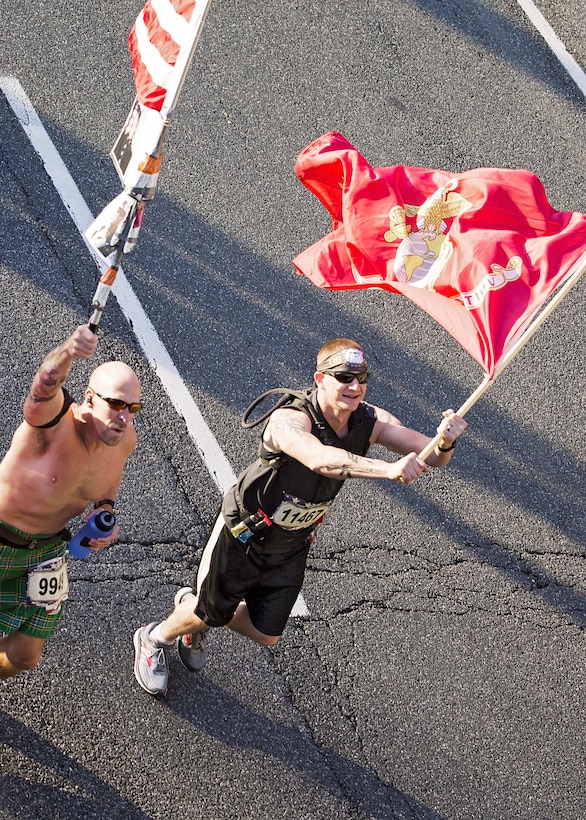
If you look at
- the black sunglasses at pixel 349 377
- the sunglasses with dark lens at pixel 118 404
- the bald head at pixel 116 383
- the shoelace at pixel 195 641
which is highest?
the black sunglasses at pixel 349 377

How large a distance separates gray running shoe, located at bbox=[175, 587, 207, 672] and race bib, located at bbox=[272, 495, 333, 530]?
861 millimetres

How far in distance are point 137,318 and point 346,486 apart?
1839 mm

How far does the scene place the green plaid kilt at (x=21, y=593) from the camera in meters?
4.64

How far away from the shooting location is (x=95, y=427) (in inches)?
180

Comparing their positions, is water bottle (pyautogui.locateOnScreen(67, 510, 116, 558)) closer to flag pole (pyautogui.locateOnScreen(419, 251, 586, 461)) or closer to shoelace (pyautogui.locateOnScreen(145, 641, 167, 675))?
shoelace (pyautogui.locateOnScreen(145, 641, 167, 675))

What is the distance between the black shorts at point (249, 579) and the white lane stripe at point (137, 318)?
73 cm

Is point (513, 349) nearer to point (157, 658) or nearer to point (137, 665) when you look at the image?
point (157, 658)

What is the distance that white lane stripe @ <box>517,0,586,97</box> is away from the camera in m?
9.59

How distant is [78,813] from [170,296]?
3.52 m

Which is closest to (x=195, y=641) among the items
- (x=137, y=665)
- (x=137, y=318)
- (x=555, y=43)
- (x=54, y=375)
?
(x=137, y=665)

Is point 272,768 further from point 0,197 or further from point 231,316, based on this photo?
point 0,197

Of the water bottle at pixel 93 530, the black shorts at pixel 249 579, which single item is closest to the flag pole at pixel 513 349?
the black shorts at pixel 249 579

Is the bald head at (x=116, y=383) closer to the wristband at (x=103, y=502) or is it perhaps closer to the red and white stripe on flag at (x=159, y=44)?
the wristband at (x=103, y=502)

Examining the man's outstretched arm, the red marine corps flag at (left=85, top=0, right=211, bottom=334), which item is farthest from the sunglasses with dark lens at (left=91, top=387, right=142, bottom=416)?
the red marine corps flag at (left=85, top=0, right=211, bottom=334)
